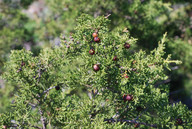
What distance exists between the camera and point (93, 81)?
16.3ft

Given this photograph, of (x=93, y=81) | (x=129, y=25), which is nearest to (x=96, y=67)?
(x=93, y=81)

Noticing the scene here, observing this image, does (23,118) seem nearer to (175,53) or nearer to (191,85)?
(175,53)

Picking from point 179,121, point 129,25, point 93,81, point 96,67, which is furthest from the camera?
point 129,25

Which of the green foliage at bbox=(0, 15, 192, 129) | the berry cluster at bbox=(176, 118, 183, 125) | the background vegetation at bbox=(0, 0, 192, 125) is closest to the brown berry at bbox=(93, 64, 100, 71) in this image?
the green foliage at bbox=(0, 15, 192, 129)

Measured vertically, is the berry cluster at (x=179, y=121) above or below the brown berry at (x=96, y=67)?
below

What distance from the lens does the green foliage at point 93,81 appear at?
489cm

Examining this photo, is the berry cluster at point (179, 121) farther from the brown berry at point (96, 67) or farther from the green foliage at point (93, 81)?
the brown berry at point (96, 67)

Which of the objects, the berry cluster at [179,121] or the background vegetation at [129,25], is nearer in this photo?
the berry cluster at [179,121]

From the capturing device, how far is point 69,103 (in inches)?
220

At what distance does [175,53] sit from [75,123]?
9.48 meters

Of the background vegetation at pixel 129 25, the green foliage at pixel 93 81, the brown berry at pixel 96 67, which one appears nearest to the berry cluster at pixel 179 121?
the green foliage at pixel 93 81

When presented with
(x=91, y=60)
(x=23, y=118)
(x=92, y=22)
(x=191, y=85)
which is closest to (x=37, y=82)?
(x=23, y=118)

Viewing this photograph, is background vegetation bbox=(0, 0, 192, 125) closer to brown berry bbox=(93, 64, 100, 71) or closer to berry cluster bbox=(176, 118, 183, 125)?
brown berry bbox=(93, 64, 100, 71)

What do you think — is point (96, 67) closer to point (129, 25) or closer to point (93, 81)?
point (93, 81)
